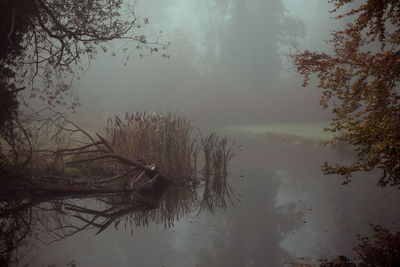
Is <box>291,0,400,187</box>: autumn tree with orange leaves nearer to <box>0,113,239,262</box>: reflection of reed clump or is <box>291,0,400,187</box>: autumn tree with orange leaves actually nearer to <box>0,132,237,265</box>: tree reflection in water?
<box>0,132,237,265</box>: tree reflection in water

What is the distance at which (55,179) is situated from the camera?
6125mm

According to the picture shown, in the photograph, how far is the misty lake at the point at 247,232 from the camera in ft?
11.8

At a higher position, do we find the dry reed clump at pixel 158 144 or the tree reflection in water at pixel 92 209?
the dry reed clump at pixel 158 144

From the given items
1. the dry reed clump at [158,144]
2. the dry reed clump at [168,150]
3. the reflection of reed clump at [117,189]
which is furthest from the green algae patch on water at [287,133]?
the reflection of reed clump at [117,189]

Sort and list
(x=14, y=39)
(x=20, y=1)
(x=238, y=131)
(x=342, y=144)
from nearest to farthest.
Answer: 1. (x=20, y=1)
2. (x=14, y=39)
3. (x=342, y=144)
4. (x=238, y=131)

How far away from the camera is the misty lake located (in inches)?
141

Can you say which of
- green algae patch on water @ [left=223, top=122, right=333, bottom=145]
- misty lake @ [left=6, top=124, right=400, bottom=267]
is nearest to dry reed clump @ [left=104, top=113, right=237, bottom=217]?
misty lake @ [left=6, top=124, right=400, bottom=267]

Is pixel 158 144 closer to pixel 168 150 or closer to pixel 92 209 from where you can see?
pixel 168 150

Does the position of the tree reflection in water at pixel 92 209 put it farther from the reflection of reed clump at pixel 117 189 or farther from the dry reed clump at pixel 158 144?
the dry reed clump at pixel 158 144

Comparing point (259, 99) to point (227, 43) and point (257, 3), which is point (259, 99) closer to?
point (227, 43)

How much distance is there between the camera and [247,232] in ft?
14.7

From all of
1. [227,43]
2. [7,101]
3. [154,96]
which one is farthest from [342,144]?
[227,43]

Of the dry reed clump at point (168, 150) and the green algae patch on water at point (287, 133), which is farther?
the green algae patch on water at point (287, 133)

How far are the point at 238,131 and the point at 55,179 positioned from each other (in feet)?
48.5
